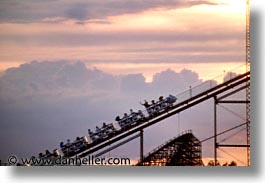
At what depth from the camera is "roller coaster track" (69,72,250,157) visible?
6441 mm

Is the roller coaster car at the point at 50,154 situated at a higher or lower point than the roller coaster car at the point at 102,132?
lower

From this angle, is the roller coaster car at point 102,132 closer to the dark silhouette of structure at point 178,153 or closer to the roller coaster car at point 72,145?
the roller coaster car at point 72,145

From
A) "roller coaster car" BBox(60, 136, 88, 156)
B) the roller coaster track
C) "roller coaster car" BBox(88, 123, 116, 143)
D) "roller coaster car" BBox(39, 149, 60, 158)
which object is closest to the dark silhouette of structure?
the roller coaster track

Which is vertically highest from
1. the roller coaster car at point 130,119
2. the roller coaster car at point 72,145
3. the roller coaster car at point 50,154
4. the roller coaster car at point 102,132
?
the roller coaster car at point 130,119

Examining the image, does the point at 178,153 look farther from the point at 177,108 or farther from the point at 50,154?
the point at 50,154

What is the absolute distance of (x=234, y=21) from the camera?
6410 mm

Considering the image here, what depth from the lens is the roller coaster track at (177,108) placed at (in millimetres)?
6441

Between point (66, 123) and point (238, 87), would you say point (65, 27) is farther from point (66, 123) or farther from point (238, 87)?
point (238, 87)

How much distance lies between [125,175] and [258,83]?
3.25ft

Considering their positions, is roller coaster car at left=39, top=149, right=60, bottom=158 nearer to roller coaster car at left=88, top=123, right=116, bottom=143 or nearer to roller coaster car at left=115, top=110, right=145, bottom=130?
roller coaster car at left=88, top=123, right=116, bottom=143

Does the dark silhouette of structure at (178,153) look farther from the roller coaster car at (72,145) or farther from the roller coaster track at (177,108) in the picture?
the roller coaster car at (72,145)

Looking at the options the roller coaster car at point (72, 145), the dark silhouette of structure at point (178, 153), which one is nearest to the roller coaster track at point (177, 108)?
the roller coaster car at point (72, 145)

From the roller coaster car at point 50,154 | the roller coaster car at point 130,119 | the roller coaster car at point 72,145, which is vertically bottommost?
the roller coaster car at point 50,154

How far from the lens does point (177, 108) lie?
6.49 metres
